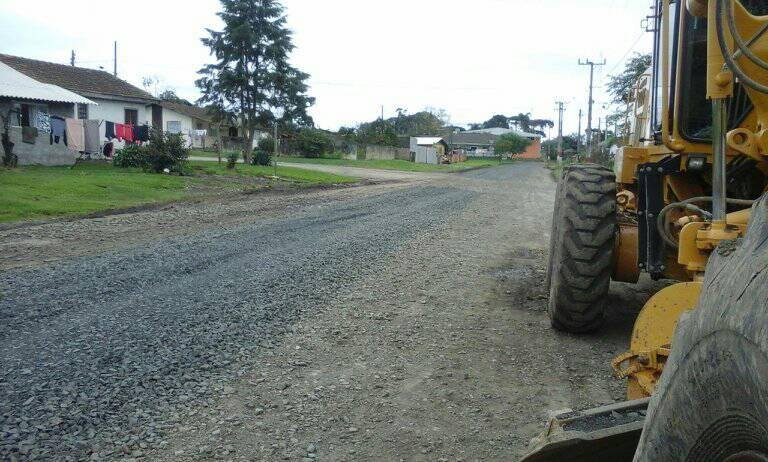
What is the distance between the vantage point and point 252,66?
1772 inches

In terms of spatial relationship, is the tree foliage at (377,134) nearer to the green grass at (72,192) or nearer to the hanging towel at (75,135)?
the hanging towel at (75,135)

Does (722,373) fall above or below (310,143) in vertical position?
below

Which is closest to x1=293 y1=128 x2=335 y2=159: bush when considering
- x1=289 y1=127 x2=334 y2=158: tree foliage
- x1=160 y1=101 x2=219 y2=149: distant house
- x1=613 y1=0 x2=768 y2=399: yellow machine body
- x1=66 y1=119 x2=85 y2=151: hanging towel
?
x1=289 y1=127 x2=334 y2=158: tree foliage

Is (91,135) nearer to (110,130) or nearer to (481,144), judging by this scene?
(110,130)

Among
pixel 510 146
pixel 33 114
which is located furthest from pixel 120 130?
pixel 510 146

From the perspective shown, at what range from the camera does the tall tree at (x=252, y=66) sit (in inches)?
1737

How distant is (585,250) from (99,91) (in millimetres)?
36002

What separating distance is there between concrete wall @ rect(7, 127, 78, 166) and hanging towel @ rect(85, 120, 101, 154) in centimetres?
79

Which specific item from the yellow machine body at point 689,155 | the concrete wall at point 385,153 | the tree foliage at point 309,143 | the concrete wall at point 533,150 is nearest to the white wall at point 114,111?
the tree foliage at point 309,143

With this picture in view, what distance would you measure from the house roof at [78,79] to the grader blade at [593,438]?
3752 cm

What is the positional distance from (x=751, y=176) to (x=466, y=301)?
11.2 feet

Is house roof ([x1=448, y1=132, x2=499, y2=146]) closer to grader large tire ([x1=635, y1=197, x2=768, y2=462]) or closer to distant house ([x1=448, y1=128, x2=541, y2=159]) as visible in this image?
distant house ([x1=448, y1=128, x2=541, y2=159])

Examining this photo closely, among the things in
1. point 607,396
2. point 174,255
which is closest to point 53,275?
point 174,255

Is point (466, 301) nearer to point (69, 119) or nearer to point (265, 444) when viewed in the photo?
point (265, 444)
